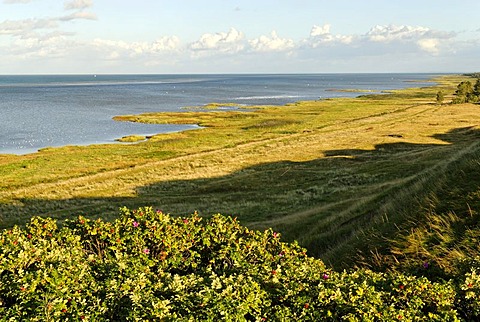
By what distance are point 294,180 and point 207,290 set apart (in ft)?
138

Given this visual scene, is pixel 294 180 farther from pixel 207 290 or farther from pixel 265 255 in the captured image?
pixel 207 290

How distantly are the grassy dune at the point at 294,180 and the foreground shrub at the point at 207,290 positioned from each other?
468 cm

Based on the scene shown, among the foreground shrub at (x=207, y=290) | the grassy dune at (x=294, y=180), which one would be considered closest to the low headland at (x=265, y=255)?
the foreground shrub at (x=207, y=290)

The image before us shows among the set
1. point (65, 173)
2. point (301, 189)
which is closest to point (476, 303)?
point (301, 189)

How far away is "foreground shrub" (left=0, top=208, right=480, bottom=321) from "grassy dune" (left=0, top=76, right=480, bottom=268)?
4683 mm

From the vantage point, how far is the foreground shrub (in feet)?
28.3

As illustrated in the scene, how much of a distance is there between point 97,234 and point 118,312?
4.71m

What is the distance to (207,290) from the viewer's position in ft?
30.0

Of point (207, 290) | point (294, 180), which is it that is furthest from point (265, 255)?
point (294, 180)

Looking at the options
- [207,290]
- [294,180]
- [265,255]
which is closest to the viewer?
[207,290]

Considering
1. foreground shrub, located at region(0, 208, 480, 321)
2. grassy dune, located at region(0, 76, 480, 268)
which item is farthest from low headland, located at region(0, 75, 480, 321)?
grassy dune, located at region(0, 76, 480, 268)

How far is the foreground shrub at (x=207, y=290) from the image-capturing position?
862 centimetres

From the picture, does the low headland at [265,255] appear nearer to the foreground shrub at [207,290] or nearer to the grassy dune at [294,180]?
the foreground shrub at [207,290]

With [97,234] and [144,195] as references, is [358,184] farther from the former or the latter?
[97,234]
